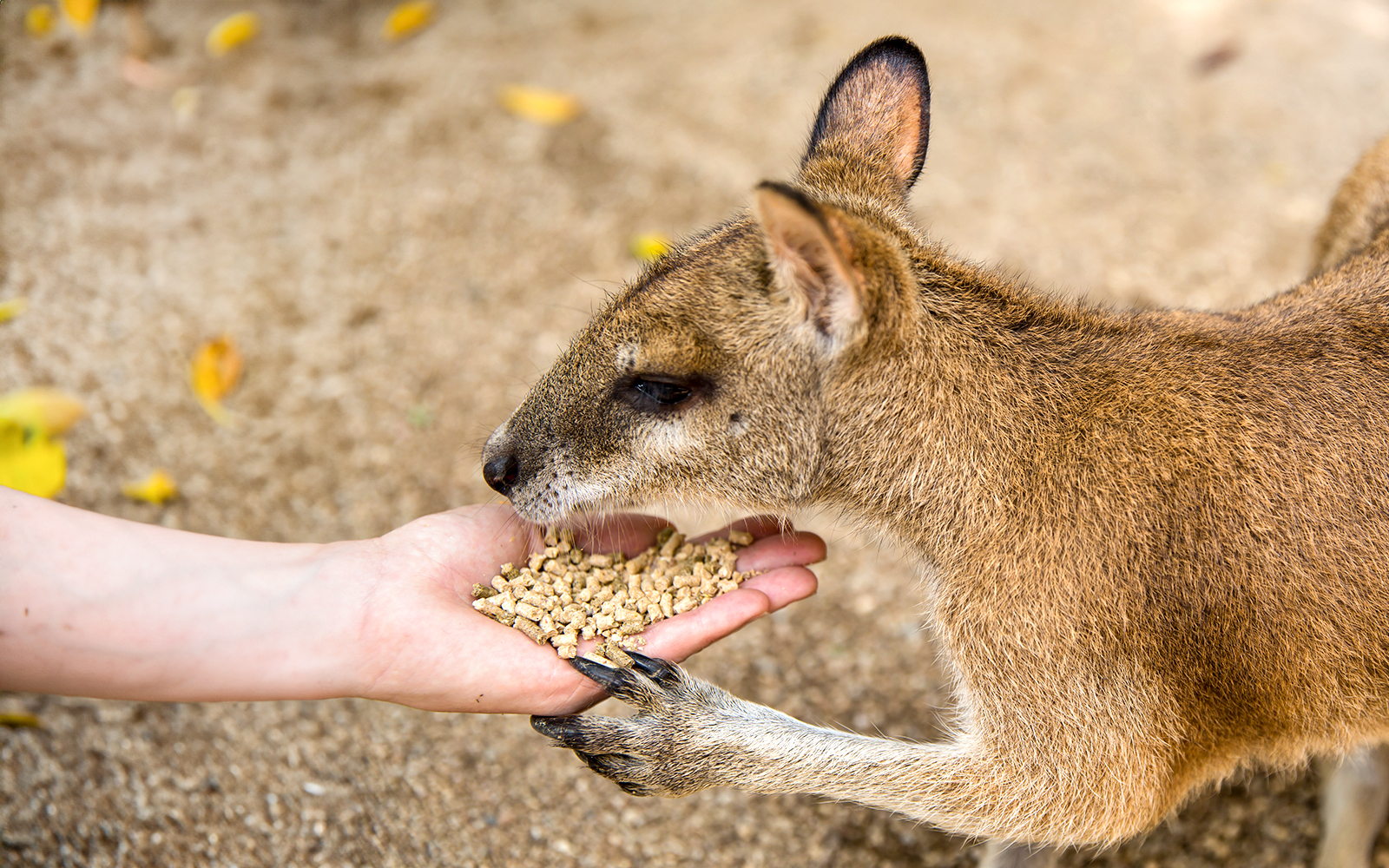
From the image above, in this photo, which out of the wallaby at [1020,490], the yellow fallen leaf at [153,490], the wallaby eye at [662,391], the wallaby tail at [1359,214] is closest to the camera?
the wallaby at [1020,490]

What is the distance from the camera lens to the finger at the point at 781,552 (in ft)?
9.59

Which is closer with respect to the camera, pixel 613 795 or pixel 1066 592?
pixel 1066 592

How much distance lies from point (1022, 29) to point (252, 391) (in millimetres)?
5726

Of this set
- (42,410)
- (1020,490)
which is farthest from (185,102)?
(1020,490)

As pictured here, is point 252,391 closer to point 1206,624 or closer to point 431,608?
point 431,608

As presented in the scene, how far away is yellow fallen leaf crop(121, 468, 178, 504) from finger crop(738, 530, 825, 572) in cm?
278

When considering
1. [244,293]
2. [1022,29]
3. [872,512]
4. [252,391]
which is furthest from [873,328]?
[1022,29]

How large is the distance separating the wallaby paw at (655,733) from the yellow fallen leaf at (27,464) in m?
2.51

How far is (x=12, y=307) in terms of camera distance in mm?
4859

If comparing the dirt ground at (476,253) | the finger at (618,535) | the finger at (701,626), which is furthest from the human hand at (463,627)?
the dirt ground at (476,253)

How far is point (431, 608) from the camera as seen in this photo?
2627 millimetres

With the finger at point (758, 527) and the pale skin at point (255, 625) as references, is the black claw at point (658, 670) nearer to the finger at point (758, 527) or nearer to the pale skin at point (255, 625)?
the pale skin at point (255, 625)

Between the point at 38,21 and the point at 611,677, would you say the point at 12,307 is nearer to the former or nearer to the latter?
the point at 38,21

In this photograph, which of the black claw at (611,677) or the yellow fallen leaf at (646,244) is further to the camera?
the yellow fallen leaf at (646,244)
